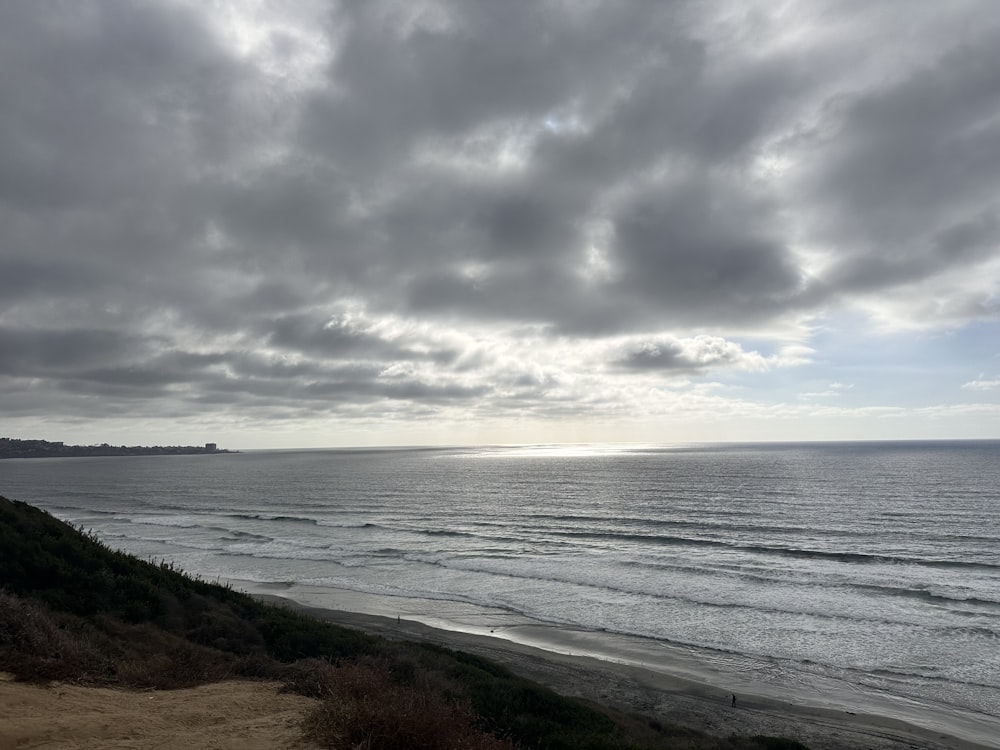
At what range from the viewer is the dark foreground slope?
10.1 metres

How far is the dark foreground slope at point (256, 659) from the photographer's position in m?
10.1

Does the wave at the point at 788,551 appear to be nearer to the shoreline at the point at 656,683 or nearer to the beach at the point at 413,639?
the shoreline at the point at 656,683

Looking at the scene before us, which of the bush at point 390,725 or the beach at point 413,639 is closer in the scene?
the bush at point 390,725

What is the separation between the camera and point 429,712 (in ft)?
31.9

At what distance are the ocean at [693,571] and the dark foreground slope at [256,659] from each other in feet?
27.9

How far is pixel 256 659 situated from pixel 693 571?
A: 94.9ft

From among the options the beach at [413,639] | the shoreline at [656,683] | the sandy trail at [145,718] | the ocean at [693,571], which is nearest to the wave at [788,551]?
the ocean at [693,571]

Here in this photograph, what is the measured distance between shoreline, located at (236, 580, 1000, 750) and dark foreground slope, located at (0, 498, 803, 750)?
224 cm

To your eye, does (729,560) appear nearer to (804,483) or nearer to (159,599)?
(159,599)

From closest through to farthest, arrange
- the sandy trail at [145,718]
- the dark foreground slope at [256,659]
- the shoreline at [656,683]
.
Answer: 1. the sandy trail at [145,718]
2. the dark foreground slope at [256,659]
3. the shoreline at [656,683]

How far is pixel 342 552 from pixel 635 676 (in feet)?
100

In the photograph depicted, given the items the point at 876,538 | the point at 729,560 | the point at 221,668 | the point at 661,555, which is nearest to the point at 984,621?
the point at 729,560

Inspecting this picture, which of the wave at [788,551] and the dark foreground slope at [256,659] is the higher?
the dark foreground slope at [256,659]

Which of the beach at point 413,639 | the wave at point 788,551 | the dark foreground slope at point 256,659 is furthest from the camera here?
the wave at point 788,551
